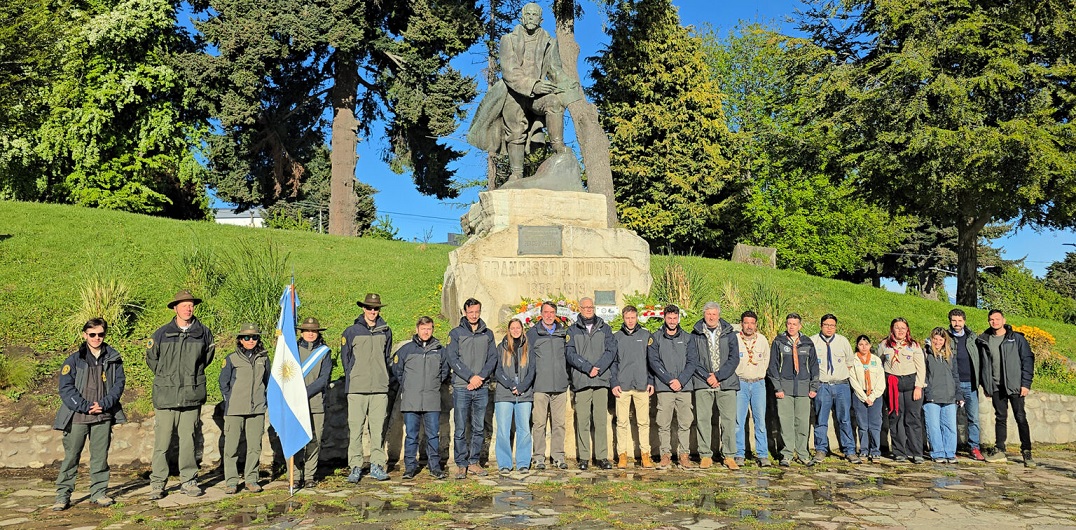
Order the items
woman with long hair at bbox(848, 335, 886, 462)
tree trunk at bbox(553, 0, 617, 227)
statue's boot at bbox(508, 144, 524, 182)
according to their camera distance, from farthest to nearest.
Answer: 1. tree trunk at bbox(553, 0, 617, 227)
2. statue's boot at bbox(508, 144, 524, 182)
3. woman with long hair at bbox(848, 335, 886, 462)

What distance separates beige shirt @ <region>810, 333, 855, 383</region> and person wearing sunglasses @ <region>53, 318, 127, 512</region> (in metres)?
6.29

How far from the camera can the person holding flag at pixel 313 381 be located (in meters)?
6.62

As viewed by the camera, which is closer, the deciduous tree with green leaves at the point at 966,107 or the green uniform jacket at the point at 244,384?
the green uniform jacket at the point at 244,384

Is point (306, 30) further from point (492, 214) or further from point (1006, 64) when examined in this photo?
point (1006, 64)

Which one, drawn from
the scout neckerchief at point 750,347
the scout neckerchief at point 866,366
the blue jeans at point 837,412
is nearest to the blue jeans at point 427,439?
the scout neckerchief at point 750,347

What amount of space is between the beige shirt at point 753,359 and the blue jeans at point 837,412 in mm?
707

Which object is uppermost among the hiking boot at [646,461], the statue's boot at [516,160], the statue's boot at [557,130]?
the statue's boot at [557,130]

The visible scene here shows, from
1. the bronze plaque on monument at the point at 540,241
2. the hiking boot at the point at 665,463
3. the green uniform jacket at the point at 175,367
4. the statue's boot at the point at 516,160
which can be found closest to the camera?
the green uniform jacket at the point at 175,367

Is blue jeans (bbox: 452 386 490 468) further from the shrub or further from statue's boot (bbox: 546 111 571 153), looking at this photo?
the shrub

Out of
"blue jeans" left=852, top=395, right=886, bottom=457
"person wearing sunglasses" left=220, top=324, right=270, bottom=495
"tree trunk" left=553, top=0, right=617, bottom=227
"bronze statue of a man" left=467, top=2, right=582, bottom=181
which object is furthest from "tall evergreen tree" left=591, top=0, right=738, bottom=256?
"person wearing sunglasses" left=220, top=324, right=270, bottom=495

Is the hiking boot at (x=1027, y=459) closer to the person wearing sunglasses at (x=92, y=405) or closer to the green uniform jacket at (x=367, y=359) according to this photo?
the green uniform jacket at (x=367, y=359)

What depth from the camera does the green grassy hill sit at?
9453 mm

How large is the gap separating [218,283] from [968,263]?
18.5 m

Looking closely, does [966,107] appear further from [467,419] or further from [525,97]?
[467,419]
